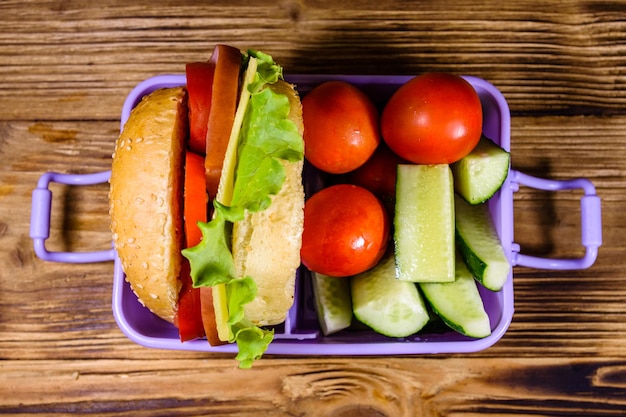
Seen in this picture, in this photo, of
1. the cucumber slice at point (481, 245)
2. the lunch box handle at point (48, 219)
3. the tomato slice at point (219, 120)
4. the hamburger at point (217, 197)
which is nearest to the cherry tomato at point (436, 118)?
the cucumber slice at point (481, 245)

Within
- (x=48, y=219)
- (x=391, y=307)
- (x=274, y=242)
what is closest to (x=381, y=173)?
(x=391, y=307)

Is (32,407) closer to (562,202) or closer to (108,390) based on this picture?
(108,390)

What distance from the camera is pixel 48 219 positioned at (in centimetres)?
122

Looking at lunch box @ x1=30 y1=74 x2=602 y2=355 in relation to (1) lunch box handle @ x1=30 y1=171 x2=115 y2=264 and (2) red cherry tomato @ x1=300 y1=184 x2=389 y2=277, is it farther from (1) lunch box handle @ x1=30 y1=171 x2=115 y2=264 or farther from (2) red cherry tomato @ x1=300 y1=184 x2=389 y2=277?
(2) red cherry tomato @ x1=300 y1=184 x2=389 y2=277

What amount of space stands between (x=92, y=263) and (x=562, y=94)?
116 centimetres

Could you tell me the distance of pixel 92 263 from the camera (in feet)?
4.29

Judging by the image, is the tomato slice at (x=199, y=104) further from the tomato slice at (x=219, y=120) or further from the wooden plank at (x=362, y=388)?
the wooden plank at (x=362, y=388)

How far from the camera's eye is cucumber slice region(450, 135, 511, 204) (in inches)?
45.0

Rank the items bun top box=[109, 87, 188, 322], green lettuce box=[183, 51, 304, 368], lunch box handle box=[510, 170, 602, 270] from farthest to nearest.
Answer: lunch box handle box=[510, 170, 602, 270] → bun top box=[109, 87, 188, 322] → green lettuce box=[183, 51, 304, 368]

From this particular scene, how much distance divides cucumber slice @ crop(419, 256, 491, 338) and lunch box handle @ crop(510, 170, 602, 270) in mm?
116

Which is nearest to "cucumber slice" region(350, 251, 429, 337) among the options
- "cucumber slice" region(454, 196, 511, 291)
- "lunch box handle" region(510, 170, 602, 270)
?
"cucumber slice" region(454, 196, 511, 291)

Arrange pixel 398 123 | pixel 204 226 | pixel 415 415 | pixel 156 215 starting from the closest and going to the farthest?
pixel 204 226, pixel 156 215, pixel 398 123, pixel 415 415

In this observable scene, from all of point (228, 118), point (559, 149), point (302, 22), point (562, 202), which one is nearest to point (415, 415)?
point (562, 202)

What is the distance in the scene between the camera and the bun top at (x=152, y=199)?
0.95 meters
